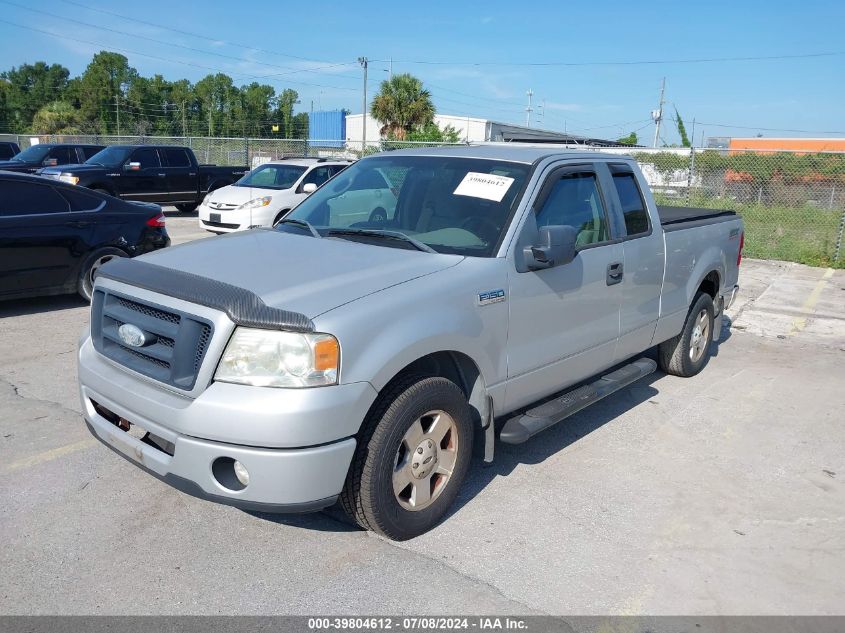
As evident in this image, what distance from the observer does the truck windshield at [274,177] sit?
48.9ft

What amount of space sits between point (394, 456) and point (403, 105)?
38.7 metres

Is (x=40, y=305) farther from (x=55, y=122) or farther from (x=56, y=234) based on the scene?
(x=55, y=122)

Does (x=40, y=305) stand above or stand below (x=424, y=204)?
below

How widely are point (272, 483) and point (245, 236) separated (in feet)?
6.13

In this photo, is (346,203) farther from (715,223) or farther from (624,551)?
(715,223)

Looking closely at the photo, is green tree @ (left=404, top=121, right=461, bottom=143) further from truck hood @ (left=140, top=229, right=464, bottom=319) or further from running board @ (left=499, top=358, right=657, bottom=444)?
truck hood @ (left=140, top=229, right=464, bottom=319)

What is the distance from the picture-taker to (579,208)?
4.66 m

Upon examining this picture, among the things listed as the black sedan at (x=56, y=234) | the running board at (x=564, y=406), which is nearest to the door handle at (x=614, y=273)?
the running board at (x=564, y=406)

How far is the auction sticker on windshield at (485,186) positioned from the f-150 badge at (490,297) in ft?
2.14

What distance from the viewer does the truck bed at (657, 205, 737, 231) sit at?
581cm

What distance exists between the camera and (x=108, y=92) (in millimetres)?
79938

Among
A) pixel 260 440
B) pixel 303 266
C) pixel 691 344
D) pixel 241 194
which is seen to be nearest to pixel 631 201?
pixel 691 344

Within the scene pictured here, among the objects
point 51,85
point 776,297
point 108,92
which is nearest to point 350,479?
point 776,297

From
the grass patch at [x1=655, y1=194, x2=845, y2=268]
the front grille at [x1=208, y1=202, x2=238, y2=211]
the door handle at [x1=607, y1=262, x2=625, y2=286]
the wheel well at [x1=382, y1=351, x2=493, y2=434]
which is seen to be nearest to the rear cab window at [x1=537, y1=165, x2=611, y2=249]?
the door handle at [x1=607, y1=262, x2=625, y2=286]
